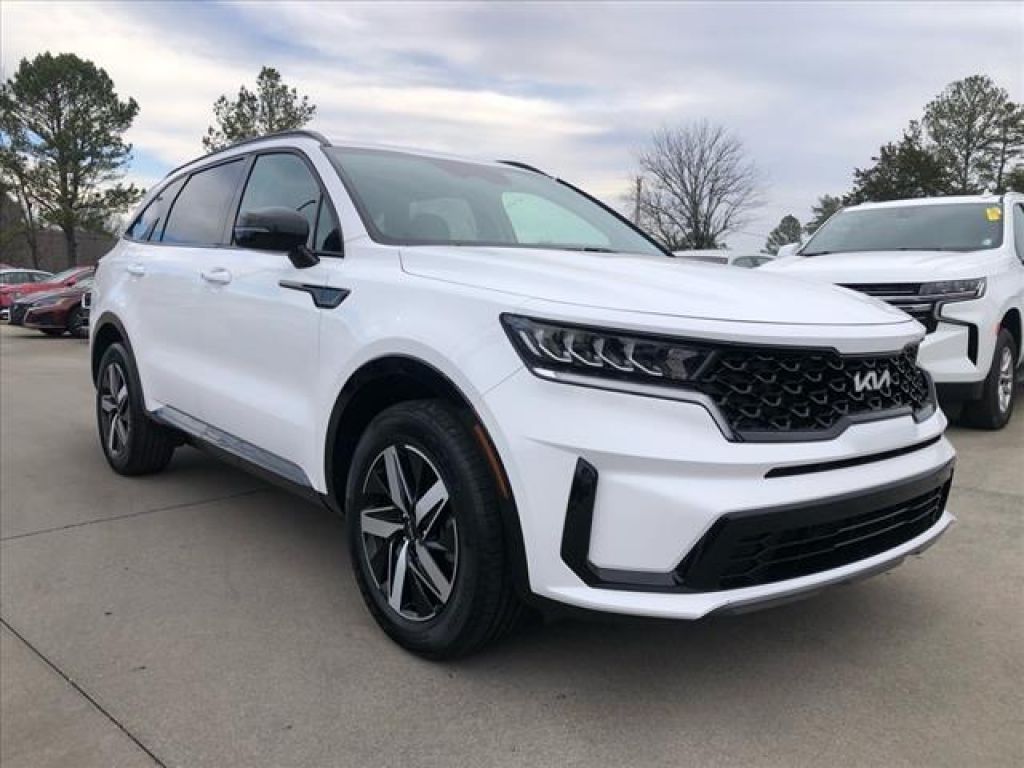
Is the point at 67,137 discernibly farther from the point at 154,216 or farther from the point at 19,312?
the point at 154,216

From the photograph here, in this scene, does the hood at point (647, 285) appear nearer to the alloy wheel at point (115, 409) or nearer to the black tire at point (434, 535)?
the black tire at point (434, 535)

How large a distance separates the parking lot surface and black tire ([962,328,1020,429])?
2289 millimetres

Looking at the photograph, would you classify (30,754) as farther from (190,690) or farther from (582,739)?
(582,739)

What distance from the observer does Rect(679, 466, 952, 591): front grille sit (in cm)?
209

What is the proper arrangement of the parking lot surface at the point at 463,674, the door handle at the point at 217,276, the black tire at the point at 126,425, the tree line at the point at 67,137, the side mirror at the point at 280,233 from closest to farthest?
the parking lot surface at the point at 463,674 → the side mirror at the point at 280,233 → the door handle at the point at 217,276 → the black tire at the point at 126,425 → the tree line at the point at 67,137

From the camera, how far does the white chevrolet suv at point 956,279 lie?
225 inches

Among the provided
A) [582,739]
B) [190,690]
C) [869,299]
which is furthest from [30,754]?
[869,299]

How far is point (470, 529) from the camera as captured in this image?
7.73ft

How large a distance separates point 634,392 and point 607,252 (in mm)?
1401

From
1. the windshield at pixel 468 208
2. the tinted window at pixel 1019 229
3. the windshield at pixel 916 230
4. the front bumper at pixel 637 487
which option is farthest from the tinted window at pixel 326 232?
the tinted window at pixel 1019 229

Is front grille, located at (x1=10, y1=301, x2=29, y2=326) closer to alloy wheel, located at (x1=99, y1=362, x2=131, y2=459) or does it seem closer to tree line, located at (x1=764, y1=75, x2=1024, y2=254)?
alloy wheel, located at (x1=99, y1=362, x2=131, y2=459)

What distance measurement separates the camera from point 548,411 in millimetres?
2188

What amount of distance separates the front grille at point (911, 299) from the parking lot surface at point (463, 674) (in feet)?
7.16

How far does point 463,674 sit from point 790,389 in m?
1.34
